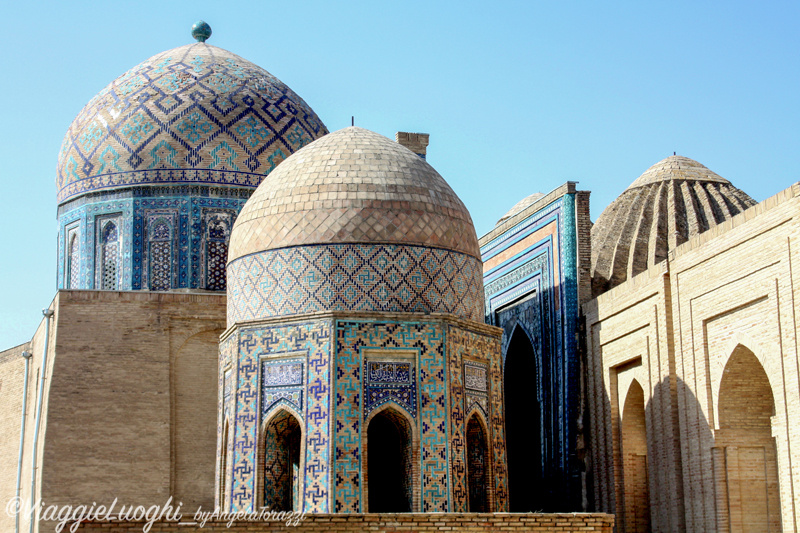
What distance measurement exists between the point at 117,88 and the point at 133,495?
222 inches

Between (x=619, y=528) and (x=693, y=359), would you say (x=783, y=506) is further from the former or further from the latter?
(x=619, y=528)

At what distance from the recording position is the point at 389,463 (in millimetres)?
11992

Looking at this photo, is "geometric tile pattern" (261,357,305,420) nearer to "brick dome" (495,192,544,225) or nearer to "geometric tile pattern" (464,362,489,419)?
"geometric tile pattern" (464,362,489,419)

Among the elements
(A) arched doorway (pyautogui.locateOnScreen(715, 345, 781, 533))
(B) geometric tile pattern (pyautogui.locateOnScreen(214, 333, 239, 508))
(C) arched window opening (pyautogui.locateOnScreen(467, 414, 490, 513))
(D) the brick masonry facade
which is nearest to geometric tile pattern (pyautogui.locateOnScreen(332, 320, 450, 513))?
(C) arched window opening (pyautogui.locateOnScreen(467, 414, 490, 513))

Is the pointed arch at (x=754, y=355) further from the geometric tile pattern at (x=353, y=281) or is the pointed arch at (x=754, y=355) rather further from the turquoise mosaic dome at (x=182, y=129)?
the turquoise mosaic dome at (x=182, y=129)

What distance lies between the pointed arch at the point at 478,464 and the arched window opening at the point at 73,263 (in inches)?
243

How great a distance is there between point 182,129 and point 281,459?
18.0 feet

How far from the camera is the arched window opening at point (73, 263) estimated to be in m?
15.6

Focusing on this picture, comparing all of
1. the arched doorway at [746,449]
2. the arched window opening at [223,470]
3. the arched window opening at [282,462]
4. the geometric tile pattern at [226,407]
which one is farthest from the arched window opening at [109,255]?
the arched doorway at [746,449]

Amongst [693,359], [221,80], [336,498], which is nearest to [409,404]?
[336,498]

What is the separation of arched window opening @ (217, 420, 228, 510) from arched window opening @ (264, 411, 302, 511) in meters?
0.54

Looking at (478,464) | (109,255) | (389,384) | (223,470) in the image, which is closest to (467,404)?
(478,464)

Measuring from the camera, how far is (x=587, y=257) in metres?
14.9

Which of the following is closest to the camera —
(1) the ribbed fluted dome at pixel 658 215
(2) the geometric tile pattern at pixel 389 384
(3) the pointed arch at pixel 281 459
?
(2) the geometric tile pattern at pixel 389 384
